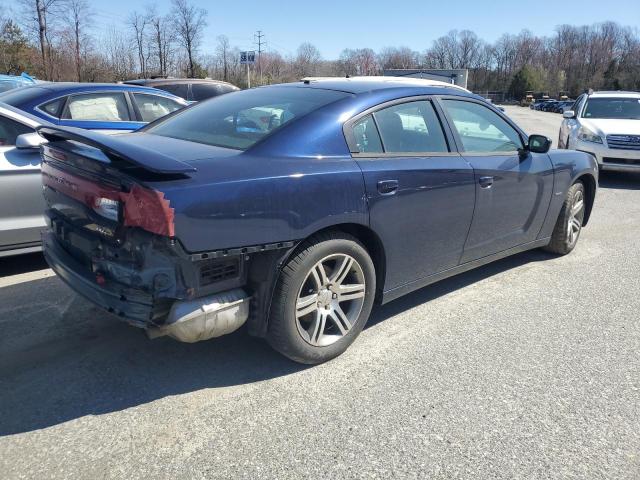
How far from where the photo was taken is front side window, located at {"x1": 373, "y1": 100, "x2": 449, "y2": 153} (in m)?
3.38

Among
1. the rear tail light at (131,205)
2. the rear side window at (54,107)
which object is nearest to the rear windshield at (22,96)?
the rear side window at (54,107)

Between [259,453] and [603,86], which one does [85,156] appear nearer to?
[259,453]

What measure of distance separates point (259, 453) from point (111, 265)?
115 centimetres

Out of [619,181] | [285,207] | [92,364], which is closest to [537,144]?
[285,207]

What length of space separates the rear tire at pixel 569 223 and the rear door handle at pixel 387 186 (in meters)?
2.58

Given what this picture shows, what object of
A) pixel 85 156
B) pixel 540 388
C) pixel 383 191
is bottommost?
pixel 540 388

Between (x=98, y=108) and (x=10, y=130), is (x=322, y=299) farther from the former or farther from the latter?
(x=98, y=108)

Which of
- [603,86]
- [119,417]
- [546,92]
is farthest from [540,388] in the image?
[546,92]

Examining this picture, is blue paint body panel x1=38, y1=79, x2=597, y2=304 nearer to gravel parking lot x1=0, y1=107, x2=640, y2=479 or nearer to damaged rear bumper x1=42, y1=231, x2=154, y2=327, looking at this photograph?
damaged rear bumper x1=42, y1=231, x2=154, y2=327

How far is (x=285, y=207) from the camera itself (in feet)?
8.88

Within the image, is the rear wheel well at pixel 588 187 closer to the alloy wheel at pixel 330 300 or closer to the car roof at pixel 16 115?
the alloy wheel at pixel 330 300

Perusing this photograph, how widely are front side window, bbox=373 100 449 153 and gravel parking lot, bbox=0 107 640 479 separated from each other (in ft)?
3.98

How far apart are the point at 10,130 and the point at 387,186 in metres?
3.34

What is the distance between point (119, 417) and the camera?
2.60 metres
